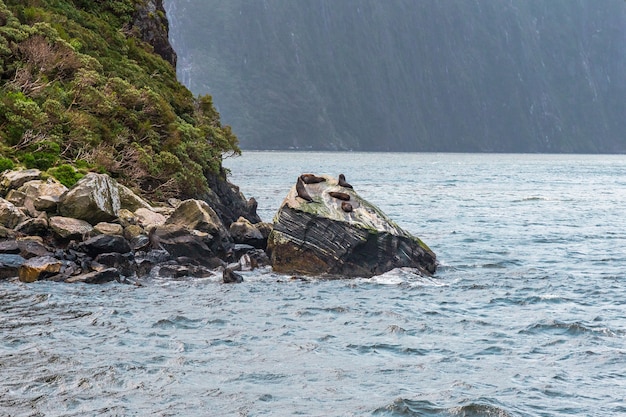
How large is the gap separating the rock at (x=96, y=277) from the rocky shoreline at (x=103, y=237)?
25 mm

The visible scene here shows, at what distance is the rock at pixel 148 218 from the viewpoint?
26875 millimetres

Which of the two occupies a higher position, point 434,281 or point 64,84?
point 64,84

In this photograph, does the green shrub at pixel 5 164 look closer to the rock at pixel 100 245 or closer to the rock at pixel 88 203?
the rock at pixel 88 203

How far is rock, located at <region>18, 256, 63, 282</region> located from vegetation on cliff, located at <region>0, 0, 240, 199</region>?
6.47m

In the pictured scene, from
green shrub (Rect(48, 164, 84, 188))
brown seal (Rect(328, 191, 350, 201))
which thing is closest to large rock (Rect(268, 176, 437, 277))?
brown seal (Rect(328, 191, 350, 201))

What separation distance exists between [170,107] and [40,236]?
51.1 feet

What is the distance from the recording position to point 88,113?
109 ft

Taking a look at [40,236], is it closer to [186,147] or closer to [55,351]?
[55,351]

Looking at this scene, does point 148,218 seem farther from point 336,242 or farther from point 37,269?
point 336,242

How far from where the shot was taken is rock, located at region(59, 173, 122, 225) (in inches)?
978

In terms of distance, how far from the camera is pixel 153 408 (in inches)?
494

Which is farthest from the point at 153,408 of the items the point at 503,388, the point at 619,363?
the point at 619,363

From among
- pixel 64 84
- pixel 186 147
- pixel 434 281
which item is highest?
pixel 64 84

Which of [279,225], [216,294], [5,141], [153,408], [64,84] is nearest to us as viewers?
[153,408]
